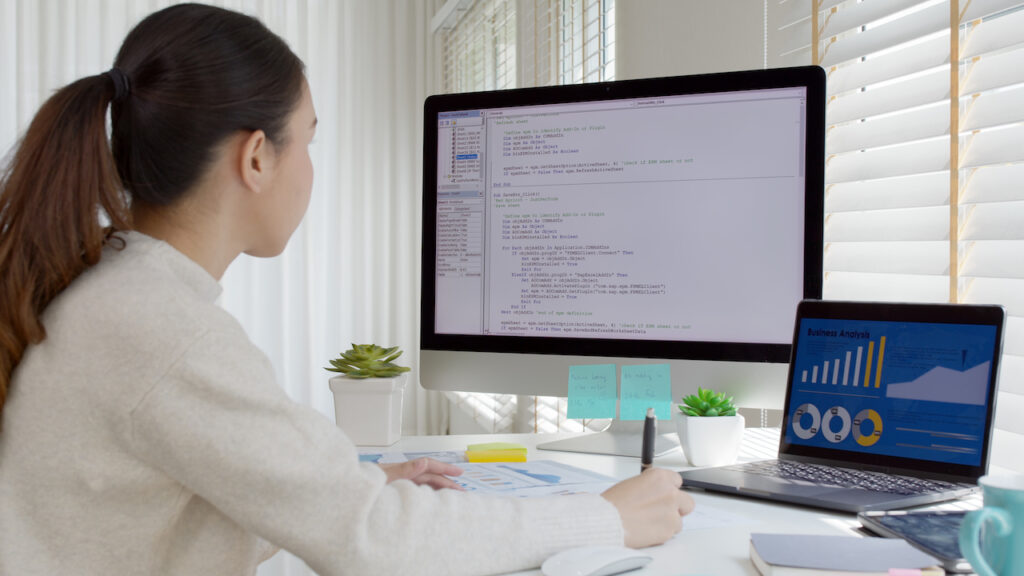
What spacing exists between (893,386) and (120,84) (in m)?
0.86

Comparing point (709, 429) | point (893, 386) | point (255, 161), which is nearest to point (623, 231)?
Result: point (709, 429)

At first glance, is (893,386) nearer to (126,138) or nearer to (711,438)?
(711,438)

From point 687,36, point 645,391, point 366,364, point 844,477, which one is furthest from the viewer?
point 687,36

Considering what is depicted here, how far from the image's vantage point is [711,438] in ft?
3.40

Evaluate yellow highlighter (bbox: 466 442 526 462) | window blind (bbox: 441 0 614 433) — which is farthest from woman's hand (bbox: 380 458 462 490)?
window blind (bbox: 441 0 614 433)

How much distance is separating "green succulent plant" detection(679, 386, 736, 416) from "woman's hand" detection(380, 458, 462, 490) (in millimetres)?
313

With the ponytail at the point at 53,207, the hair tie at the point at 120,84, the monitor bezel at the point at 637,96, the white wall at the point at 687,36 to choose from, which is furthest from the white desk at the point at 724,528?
the white wall at the point at 687,36

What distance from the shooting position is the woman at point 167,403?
60 centimetres

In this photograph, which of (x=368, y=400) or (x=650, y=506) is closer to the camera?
(x=650, y=506)

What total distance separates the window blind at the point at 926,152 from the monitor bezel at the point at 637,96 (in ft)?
0.49

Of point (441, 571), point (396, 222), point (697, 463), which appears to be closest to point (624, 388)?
point (697, 463)

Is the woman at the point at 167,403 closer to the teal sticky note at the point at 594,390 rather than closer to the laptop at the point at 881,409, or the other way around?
the laptop at the point at 881,409

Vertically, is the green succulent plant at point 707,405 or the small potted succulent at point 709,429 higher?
the green succulent plant at point 707,405

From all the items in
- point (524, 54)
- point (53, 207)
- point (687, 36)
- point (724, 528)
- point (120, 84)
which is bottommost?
point (724, 528)
